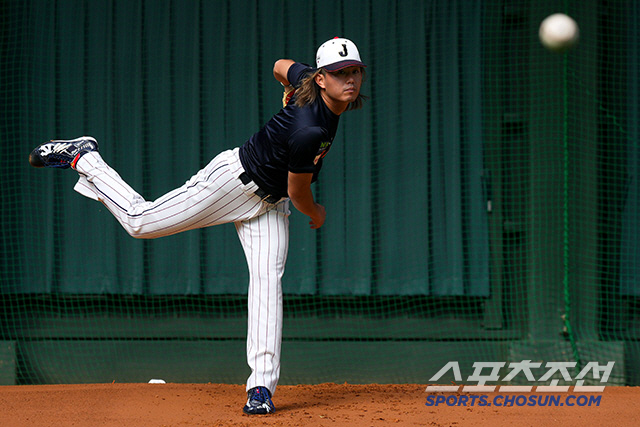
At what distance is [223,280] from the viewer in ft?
16.8

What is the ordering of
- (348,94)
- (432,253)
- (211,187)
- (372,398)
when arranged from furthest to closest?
1. (432,253)
2. (372,398)
3. (211,187)
4. (348,94)

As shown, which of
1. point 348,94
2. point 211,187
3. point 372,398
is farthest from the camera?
point 372,398

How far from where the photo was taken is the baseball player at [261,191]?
11.0ft

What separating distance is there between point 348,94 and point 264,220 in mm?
836

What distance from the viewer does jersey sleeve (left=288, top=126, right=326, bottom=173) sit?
125 inches

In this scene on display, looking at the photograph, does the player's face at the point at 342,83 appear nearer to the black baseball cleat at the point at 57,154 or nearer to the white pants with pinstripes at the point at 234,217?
the white pants with pinstripes at the point at 234,217

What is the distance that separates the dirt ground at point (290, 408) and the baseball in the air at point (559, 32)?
2.51 metres

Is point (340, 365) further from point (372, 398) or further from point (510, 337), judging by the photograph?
point (510, 337)

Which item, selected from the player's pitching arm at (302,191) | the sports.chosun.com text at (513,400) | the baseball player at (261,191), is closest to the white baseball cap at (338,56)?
the baseball player at (261,191)

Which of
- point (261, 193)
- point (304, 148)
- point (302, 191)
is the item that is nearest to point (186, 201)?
point (261, 193)

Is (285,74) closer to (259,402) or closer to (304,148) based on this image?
(304,148)

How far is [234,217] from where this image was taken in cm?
365

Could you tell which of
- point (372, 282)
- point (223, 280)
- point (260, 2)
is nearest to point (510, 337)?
point (372, 282)

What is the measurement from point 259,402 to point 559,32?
341 centimetres
